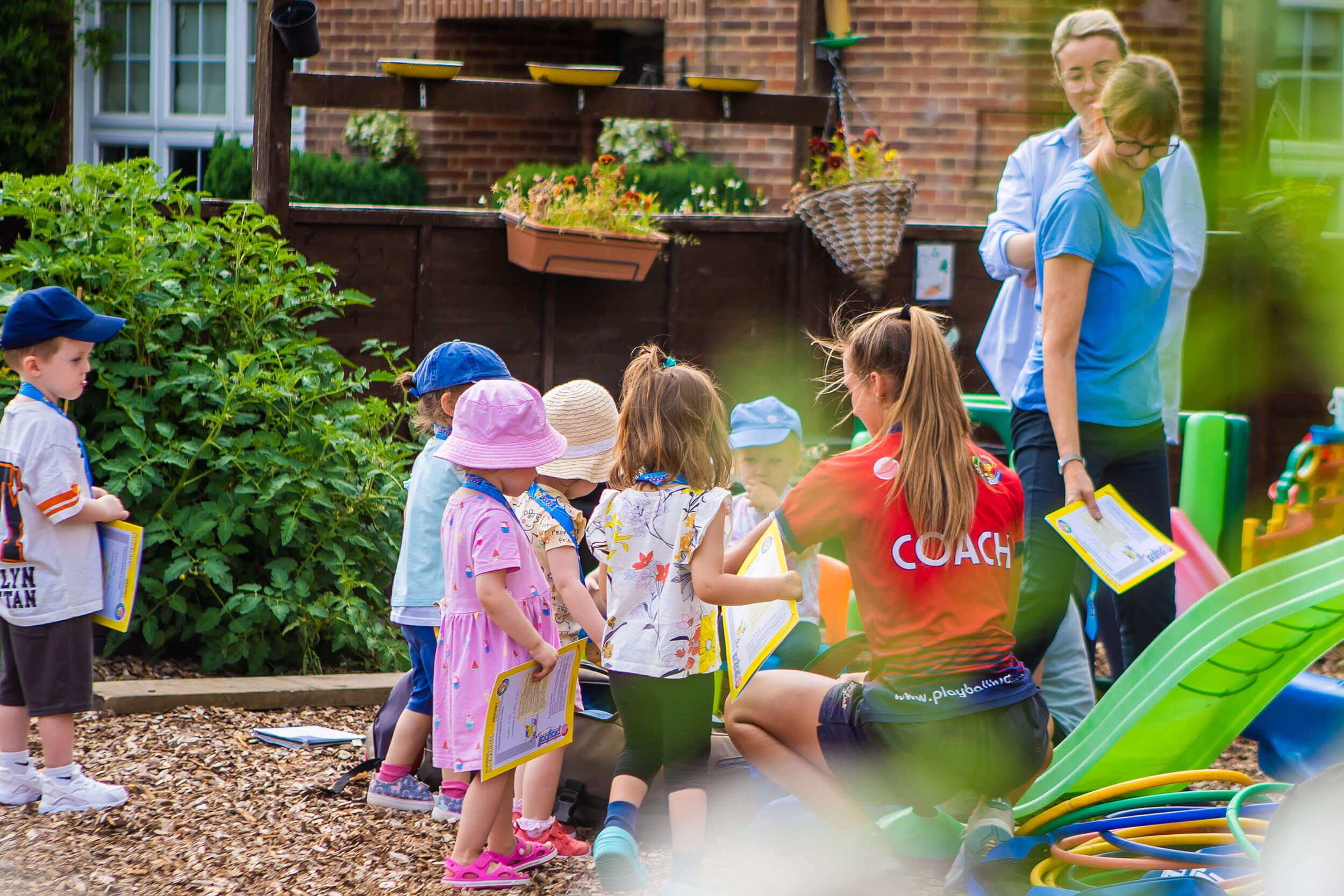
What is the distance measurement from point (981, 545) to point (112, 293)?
2.80m

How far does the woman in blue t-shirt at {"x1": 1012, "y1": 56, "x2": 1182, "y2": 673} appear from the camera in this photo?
266cm

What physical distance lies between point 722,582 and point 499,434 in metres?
0.52

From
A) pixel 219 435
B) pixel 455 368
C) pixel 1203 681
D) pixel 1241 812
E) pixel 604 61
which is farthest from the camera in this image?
pixel 604 61

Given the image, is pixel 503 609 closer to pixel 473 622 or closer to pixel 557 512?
pixel 473 622

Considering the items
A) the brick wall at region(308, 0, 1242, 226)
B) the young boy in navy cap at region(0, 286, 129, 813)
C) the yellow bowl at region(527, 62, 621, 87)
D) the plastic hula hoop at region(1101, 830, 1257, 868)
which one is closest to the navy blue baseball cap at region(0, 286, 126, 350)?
the young boy in navy cap at region(0, 286, 129, 813)

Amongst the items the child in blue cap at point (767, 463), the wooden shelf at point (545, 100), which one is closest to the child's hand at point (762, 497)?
the child in blue cap at point (767, 463)

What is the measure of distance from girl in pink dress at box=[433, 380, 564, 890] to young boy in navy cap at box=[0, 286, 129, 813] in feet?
2.91

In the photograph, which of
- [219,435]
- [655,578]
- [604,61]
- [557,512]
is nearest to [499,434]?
Answer: [557,512]

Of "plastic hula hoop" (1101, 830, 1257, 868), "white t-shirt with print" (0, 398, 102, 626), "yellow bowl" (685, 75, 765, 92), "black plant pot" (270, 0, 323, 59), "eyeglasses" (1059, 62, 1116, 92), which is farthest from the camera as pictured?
"yellow bowl" (685, 75, 765, 92)

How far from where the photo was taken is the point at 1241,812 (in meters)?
2.35

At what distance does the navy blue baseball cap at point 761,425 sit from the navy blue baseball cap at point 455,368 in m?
0.67

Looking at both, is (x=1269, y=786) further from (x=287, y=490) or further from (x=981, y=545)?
(x=287, y=490)

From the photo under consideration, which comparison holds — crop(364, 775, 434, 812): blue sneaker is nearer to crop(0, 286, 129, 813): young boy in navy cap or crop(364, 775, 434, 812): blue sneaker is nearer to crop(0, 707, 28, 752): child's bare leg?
crop(0, 286, 129, 813): young boy in navy cap

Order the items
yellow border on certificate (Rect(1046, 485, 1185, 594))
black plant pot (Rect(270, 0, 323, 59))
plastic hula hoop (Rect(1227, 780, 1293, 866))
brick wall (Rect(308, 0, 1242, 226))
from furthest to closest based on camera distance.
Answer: brick wall (Rect(308, 0, 1242, 226)) → black plant pot (Rect(270, 0, 323, 59)) → yellow border on certificate (Rect(1046, 485, 1185, 594)) → plastic hula hoop (Rect(1227, 780, 1293, 866))
